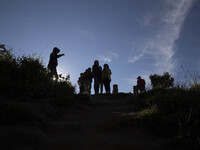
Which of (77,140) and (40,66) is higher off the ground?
(40,66)

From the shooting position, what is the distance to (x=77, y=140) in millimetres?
2670

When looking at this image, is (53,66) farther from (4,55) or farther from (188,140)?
(188,140)

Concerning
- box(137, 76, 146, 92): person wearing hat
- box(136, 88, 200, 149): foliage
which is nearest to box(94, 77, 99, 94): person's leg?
box(137, 76, 146, 92): person wearing hat

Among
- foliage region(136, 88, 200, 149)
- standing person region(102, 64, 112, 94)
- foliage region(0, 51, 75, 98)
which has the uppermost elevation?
standing person region(102, 64, 112, 94)

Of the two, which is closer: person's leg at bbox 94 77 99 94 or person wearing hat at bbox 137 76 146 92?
person's leg at bbox 94 77 99 94

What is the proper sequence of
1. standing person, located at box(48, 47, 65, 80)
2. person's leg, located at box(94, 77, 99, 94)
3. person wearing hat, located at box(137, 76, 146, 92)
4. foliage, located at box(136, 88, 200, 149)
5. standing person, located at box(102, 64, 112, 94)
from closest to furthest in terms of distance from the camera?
foliage, located at box(136, 88, 200, 149), standing person, located at box(48, 47, 65, 80), standing person, located at box(102, 64, 112, 94), person's leg, located at box(94, 77, 99, 94), person wearing hat, located at box(137, 76, 146, 92)

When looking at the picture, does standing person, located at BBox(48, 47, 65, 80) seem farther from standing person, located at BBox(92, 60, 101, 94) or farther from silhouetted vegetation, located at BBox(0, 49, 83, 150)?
standing person, located at BBox(92, 60, 101, 94)

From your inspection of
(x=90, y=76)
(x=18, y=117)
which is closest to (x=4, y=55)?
(x=18, y=117)

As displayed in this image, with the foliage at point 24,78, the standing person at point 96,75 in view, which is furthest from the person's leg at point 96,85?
the foliage at point 24,78

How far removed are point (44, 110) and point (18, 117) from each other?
1.10 metres

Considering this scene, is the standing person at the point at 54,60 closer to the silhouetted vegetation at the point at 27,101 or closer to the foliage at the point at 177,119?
the silhouetted vegetation at the point at 27,101

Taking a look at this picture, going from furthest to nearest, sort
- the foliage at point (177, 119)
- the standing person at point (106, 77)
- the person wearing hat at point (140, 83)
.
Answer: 1. the person wearing hat at point (140, 83)
2. the standing person at point (106, 77)
3. the foliage at point (177, 119)

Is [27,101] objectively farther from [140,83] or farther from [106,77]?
[140,83]

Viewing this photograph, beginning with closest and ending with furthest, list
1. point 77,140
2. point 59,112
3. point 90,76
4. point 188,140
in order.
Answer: point 188,140 → point 77,140 → point 59,112 → point 90,76
